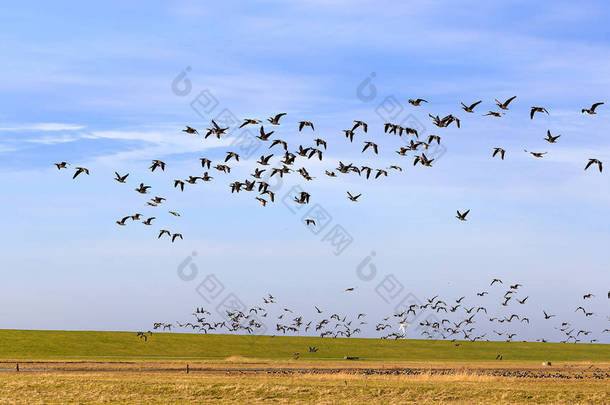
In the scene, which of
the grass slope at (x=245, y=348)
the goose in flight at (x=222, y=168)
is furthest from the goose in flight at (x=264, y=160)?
the grass slope at (x=245, y=348)

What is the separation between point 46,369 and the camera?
2945 inches

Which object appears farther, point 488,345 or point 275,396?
point 488,345

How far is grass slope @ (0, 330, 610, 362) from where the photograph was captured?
11369 cm

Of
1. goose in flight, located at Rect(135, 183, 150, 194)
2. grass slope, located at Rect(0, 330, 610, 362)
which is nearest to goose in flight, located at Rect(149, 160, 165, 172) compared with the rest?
goose in flight, located at Rect(135, 183, 150, 194)

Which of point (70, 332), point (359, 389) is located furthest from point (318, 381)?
point (70, 332)

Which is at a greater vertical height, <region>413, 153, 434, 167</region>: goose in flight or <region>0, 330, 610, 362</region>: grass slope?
<region>413, 153, 434, 167</region>: goose in flight

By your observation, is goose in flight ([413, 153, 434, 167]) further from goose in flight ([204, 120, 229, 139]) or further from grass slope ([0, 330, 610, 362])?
grass slope ([0, 330, 610, 362])

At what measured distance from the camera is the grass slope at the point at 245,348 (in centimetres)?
11369

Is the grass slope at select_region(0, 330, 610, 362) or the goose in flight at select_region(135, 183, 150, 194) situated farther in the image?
the grass slope at select_region(0, 330, 610, 362)

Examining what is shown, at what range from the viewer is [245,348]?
129000 mm

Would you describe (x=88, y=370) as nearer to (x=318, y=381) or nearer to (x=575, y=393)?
(x=318, y=381)

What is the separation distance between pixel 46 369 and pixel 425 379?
120ft

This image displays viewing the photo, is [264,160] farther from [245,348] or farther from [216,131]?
[245,348]

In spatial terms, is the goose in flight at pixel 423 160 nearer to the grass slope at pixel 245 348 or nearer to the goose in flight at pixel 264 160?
the goose in flight at pixel 264 160
